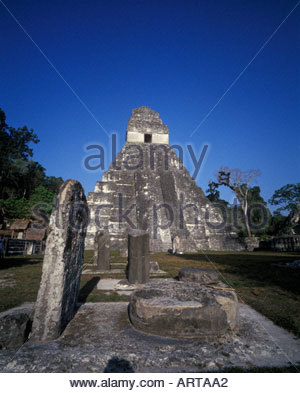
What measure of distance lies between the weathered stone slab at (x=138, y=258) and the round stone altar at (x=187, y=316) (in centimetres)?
301

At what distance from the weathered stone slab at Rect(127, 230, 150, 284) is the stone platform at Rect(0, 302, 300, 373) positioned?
294 centimetres

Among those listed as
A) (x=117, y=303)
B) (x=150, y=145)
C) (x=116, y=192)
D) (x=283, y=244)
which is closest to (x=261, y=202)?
(x=283, y=244)

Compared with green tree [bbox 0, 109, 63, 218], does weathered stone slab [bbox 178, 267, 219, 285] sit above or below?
below

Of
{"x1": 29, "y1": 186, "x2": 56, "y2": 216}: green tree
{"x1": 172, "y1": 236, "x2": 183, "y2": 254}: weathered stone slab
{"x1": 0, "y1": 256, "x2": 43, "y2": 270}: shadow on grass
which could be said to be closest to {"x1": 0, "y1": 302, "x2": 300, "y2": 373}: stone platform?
{"x1": 0, "y1": 256, "x2": 43, "y2": 270}: shadow on grass

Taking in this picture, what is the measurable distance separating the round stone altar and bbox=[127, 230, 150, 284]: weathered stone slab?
301 centimetres

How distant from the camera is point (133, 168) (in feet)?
75.2

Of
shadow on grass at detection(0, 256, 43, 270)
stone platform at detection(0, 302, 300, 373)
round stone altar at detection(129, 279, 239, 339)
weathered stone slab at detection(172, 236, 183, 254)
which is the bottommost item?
stone platform at detection(0, 302, 300, 373)

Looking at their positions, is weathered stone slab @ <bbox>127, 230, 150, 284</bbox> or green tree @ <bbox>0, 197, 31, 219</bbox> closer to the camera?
weathered stone slab @ <bbox>127, 230, 150, 284</bbox>

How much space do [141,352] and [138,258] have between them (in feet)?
12.7

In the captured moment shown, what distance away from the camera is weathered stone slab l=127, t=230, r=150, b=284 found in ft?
19.4

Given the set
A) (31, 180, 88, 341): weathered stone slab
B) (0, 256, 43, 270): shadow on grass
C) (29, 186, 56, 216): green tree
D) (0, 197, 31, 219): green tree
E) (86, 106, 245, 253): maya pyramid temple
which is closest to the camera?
(31, 180, 88, 341): weathered stone slab

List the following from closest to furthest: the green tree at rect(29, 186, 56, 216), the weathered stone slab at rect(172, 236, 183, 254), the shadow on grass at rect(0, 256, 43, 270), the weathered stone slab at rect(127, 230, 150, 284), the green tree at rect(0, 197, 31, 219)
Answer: the weathered stone slab at rect(127, 230, 150, 284) < the shadow on grass at rect(0, 256, 43, 270) < the weathered stone slab at rect(172, 236, 183, 254) < the green tree at rect(0, 197, 31, 219) < the green tree at rect(29, 186, 56, 216)

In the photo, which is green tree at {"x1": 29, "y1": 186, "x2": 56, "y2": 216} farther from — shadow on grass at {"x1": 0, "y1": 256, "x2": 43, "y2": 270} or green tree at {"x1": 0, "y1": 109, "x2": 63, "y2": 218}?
shadow on grass at {"x1": 0, "y1": 256, "x2": 43, "y2": 270}

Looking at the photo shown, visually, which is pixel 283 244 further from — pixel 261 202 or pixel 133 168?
pixel 261 202
